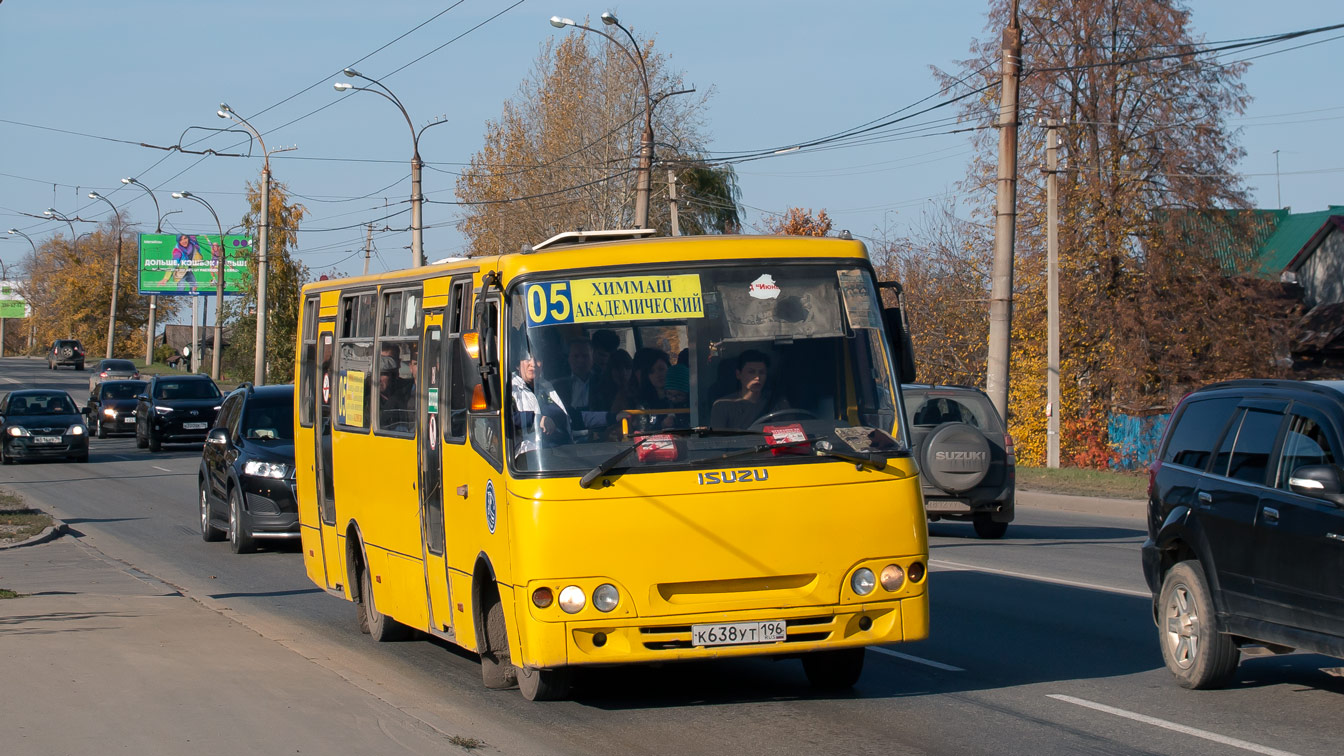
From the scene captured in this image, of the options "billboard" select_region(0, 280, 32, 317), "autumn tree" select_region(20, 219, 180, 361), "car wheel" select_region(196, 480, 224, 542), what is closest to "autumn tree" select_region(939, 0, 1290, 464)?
"car wheel" select_region(196, 480, 224, 542)

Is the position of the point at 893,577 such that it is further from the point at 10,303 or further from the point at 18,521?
the point at 10,303

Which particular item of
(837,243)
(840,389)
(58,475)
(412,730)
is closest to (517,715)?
(412,730)

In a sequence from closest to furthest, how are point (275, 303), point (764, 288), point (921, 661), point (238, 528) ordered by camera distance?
point (764, 288) → point (921, 661) → point (238, 528) → point (275, 303)

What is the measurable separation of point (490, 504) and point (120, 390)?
38.3m

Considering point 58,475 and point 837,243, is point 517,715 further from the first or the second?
point 58,475

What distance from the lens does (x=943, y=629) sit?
10.5 m

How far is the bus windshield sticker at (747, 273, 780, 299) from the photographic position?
25.8 feet

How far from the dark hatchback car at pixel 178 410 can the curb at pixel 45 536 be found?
17.5 m

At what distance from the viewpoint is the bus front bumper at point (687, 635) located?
714cm

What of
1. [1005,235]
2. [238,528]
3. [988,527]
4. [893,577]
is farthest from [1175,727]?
[1005,235]

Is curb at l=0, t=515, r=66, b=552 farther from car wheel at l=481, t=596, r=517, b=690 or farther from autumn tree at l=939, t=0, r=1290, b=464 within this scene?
autumn tree at l=939, t=0, r=1290, b=464

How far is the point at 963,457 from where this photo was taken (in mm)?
15109

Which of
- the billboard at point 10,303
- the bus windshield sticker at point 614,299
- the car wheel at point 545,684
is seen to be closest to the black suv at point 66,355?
the billboard at point 10,303

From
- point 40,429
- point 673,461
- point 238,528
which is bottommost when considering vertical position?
point 238,528
